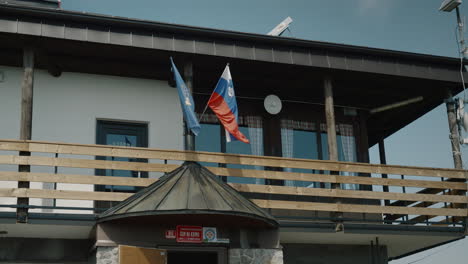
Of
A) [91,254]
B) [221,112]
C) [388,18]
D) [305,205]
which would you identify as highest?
[388,18]

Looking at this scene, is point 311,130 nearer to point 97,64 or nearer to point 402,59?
point 402,59

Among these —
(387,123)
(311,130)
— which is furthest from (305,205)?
(387,123)

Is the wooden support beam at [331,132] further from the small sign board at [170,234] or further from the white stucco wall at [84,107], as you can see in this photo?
the small sign board at [170,234]

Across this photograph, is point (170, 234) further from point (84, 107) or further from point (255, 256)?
point (84, 107)

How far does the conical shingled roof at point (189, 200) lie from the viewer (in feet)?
39.7

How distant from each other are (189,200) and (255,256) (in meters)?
1.88

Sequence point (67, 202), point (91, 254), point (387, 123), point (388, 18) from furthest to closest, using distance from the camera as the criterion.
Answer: point (388, 18) → point (387, 123) → point (67, 202) → point (91, 254)

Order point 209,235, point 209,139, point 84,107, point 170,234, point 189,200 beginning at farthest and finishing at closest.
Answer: point 209,139, point 84,107, point 209,235, point 170,234, point 189,200

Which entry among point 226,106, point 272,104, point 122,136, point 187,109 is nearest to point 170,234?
point 187,109

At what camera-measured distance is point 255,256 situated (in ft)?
43.2

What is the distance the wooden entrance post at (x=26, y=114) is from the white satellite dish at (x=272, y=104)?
5878 millimetres

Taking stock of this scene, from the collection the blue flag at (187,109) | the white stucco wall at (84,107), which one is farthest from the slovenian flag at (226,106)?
the white stucco wall at (84,107)

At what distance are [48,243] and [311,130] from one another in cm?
721

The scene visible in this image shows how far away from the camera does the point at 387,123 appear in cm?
A: 1931
